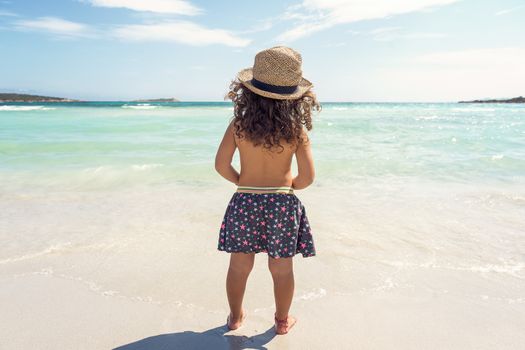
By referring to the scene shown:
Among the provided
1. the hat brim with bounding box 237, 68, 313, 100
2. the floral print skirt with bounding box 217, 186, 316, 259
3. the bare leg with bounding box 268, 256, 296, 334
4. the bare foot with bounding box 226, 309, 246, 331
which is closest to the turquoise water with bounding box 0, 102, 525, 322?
the bare foot with bounding box 226, 309, 246, 331

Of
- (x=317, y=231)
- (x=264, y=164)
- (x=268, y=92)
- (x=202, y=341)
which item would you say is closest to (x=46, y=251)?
(x=202, y=341)

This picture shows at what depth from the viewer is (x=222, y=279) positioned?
2.98m

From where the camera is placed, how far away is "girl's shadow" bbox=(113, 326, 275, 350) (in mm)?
2219

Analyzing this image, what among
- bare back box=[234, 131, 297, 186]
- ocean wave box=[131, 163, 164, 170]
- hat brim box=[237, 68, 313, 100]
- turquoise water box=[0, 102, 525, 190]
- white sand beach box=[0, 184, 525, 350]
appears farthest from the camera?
ocean wave box=[131, 163, 164, 170]

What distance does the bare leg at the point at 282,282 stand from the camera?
227 centimetres

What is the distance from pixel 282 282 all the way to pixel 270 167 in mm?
640

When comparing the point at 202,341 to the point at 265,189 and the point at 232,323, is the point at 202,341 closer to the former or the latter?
the point at 232,323

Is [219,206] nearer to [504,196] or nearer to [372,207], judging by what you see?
[372,207]

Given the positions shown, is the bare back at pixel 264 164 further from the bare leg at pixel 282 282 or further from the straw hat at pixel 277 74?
the bare leg at pixel 282 282

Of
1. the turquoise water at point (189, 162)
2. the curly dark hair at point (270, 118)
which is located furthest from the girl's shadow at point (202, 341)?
the turquoise water at point (189, 162)

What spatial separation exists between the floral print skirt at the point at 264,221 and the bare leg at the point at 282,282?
64 millimetres

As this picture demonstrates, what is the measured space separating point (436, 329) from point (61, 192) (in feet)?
15.6

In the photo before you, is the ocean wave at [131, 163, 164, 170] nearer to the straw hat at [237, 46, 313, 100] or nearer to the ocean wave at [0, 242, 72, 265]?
the ocean wave at [0, 242, 72, 265]

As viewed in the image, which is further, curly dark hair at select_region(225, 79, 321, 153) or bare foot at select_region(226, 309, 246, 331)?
bare foot at select_region(226, 309, 246, 331)
